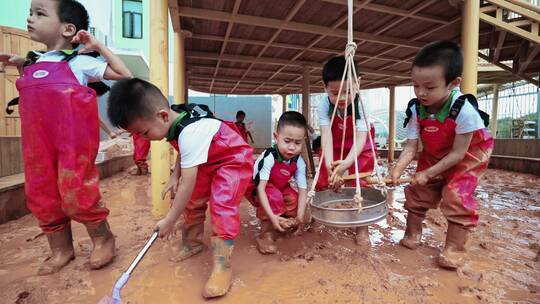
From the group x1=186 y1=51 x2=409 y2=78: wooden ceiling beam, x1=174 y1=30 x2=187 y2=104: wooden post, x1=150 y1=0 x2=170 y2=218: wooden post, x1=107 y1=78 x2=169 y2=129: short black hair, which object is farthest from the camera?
x1=186 y1=51 x2=409 y2=78: wooden ceiling beam

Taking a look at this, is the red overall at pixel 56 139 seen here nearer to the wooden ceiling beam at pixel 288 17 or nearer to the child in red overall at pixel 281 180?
the child in red overall at pixel 281 180

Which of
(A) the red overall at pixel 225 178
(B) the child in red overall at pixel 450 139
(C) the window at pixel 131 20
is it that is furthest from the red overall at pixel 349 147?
(C) the window at pixel 131 20

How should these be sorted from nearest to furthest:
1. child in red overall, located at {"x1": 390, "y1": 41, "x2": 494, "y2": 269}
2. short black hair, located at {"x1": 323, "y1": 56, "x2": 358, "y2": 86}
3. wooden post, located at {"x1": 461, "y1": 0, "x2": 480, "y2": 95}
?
child in red overall, located at {"x1": 390, "y1": 41, "x2": 494, "y2": 269}
short black hair, located at {"x1": 323, "y1": 56, "x2": 358, "y2": 86}
wooden post, located at {"x1": 461, "y1": 0, "x2": 480, "y2": 95}

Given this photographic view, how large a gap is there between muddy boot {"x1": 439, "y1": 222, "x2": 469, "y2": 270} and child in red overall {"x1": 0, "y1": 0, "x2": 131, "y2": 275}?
2164 millimetres

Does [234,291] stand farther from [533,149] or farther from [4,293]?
[533,149]

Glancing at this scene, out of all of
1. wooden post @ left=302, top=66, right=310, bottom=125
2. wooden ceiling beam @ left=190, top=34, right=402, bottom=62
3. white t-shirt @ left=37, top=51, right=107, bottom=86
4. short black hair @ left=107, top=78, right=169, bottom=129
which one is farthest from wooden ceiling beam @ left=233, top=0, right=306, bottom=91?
short black hair @ left=107, top=78, right=169, bottom=129

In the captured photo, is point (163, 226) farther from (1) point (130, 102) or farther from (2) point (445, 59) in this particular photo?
(2) point (445, 59)

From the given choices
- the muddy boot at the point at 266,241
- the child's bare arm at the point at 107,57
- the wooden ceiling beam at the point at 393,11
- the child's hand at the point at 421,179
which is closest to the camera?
the child's bare arm at the point at 107,57

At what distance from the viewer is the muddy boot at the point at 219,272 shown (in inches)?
64.3

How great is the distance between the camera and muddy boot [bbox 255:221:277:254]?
2.24m

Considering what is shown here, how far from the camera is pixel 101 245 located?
80.0 inches

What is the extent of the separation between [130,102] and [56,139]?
596mm

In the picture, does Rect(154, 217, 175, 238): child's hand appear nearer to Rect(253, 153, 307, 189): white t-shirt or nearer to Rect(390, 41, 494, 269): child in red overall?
Rect(253, 153, 307, 189): white t-shirt

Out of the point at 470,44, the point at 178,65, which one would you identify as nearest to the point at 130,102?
the point at 178,65
